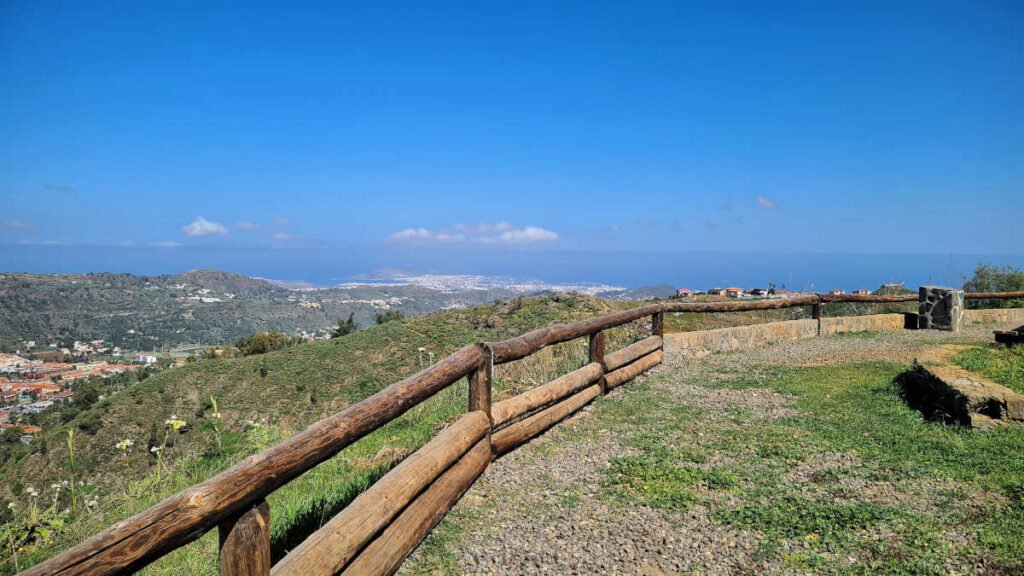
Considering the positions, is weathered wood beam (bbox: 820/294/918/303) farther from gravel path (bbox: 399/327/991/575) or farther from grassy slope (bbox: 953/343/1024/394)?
gravel path (bbox: 399/327/991/575)

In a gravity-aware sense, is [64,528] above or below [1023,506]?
below

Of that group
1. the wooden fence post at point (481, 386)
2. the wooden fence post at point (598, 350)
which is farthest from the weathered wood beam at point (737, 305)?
the wooden fence post at point (481, 386)

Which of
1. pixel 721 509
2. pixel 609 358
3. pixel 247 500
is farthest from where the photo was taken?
pixel 609 358

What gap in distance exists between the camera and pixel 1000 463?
479cm

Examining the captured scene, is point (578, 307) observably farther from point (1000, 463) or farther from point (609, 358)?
point (1000, 463)

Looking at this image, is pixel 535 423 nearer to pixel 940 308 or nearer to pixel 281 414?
pixel 281 414

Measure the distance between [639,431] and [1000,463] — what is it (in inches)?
120

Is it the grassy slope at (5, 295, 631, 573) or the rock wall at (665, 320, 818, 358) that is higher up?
the rock wall at (665, 320, 818, 358)

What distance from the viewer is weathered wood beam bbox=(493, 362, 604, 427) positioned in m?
5.66

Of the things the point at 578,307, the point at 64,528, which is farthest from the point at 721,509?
the point at 578,307

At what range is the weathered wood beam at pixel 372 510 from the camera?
9.16 ft

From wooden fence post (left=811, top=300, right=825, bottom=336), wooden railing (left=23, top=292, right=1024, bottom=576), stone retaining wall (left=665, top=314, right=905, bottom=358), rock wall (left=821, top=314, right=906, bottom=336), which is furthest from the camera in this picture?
rock wall (left=821, top=314, right=906, bottom=336)

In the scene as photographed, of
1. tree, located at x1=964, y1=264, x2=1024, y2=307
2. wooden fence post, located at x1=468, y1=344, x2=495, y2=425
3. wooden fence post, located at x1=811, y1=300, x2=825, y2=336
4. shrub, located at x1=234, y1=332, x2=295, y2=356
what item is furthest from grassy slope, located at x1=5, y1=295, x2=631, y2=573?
tree, located at x1=964, y1=264, x2=1024, y2=307

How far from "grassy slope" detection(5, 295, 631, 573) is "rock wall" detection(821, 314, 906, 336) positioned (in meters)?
6.61
